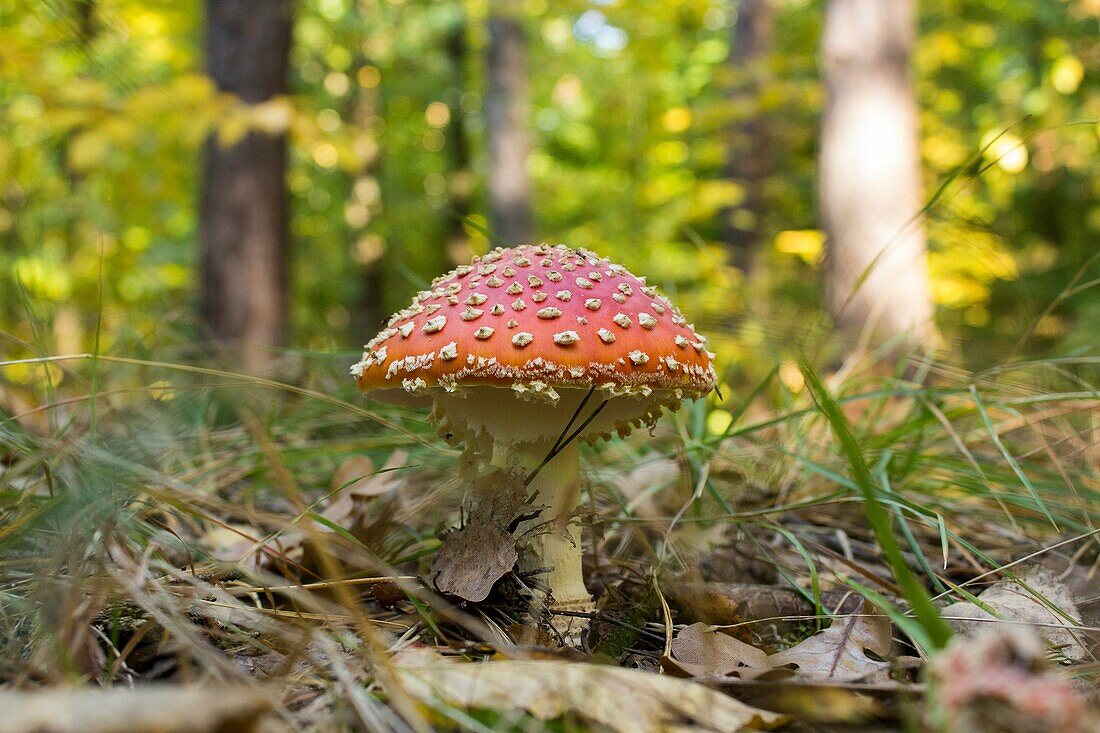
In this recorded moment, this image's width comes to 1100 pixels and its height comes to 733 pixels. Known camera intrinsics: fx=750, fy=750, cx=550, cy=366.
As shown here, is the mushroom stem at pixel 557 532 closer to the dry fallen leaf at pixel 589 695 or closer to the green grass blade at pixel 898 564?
the dry fallen leaf at pixel 589 695

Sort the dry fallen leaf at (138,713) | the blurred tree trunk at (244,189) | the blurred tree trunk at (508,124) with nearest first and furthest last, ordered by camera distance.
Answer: the dry fallen leaf at (138,713)
the blurred tree trunk at (244,189)
the blurred tree trunk at (508,124)

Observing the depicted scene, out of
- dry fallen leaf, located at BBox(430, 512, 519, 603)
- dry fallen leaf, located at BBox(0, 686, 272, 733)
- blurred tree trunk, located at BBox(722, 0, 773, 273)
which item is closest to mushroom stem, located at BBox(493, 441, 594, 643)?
dry fallen leaf, located at BBox(430, 512, 519, 603)

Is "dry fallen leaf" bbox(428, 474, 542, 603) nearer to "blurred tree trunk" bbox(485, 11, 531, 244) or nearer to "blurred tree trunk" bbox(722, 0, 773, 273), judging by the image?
"blurred tree trunk" bbox(485, 11, 531, 244)

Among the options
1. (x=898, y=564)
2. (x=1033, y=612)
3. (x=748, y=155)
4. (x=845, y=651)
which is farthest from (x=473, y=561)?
(x=748, y=155)

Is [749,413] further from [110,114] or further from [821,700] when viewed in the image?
[110,114]

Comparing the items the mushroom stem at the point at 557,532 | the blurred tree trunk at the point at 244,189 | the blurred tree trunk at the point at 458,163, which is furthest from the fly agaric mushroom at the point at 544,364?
the blurred tree trunk at the point at 458,163

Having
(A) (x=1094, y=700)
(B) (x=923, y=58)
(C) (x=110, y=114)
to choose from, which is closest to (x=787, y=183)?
(B) (x=923, y=58)

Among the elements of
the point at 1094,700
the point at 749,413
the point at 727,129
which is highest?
the point at 727,129
